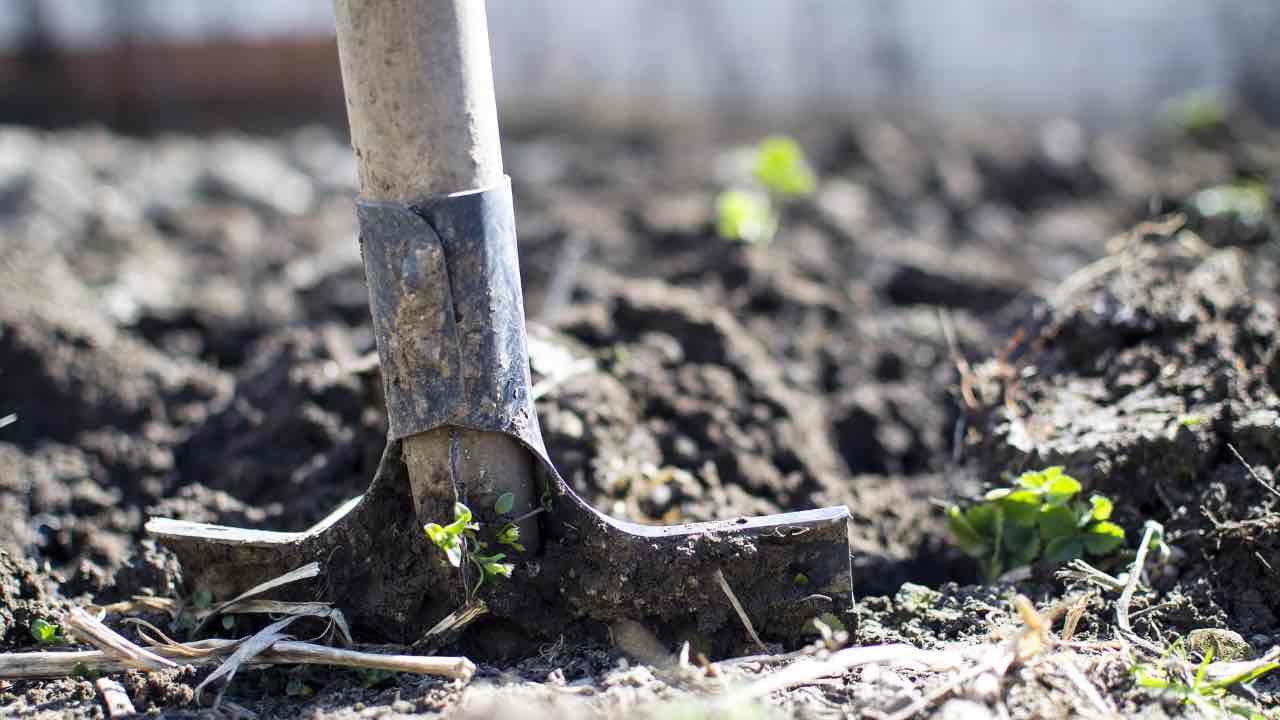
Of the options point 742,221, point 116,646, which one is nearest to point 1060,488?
point 116,646

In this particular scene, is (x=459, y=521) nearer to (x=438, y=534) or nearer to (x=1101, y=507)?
(x=438, y=534)

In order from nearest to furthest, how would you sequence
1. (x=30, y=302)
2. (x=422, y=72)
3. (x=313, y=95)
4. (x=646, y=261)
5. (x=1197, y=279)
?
(x=422, y=72), (x=1197, y=279), (x=30, y=302), (x=646, y=261), (x=313, y=95)

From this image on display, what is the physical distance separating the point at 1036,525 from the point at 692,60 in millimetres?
6802

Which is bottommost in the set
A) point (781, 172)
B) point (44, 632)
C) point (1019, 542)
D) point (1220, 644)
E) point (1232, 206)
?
point (1220, 644)

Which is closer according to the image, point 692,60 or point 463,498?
point 463,498

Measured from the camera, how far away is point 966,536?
7.43 ft

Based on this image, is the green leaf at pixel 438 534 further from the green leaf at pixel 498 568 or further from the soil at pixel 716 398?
the soil at pixel 716 398

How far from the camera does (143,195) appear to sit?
5.69 metres

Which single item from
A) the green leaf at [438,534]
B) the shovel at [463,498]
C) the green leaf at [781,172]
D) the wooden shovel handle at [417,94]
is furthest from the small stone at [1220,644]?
the green leaf at [781,172]

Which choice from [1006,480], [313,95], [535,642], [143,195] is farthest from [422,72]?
[313,95]

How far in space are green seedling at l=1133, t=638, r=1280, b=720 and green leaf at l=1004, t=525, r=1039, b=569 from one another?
37 cm

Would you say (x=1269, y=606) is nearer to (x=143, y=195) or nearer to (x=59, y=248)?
(x=59, y=248)

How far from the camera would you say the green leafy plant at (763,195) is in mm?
4176

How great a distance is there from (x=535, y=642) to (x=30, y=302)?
2400 millimetres
